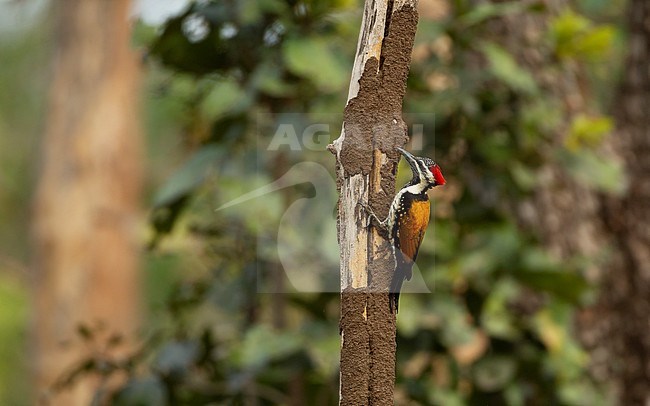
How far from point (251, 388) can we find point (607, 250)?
77 centimetres

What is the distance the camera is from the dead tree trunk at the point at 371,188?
40 cm

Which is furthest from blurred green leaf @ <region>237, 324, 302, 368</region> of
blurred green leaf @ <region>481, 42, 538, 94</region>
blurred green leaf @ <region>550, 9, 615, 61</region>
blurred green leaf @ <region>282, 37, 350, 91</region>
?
blurred green leaf @ <region>550, 9, 615, 61</region>

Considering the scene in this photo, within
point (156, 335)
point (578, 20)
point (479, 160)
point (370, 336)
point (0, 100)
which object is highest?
point (0, 100)

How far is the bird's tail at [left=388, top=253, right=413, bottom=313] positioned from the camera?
0.41m

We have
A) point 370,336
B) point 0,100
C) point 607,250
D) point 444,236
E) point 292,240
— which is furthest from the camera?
point 0,100

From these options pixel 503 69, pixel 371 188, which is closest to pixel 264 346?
pixel 503 69

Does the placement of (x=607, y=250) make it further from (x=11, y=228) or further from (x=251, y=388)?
(x=11, y=228)

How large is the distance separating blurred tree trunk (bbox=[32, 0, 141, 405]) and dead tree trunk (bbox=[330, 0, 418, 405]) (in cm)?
304

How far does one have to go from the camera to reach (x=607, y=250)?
162cm

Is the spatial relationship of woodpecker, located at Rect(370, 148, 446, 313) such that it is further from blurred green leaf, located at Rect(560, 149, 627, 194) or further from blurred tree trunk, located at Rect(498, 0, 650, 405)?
blurred tree trunk, located at Rect(498, 0, 650, 405)

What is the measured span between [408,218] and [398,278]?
3 cm

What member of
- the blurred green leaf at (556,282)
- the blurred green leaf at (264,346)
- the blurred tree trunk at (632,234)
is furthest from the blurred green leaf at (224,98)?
the blurred tree trunk at (632,234)

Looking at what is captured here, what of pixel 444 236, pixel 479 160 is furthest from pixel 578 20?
pixel 444 236

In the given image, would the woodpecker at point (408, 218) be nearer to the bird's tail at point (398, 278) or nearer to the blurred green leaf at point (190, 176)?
the bird's tail at point (398, 278)
